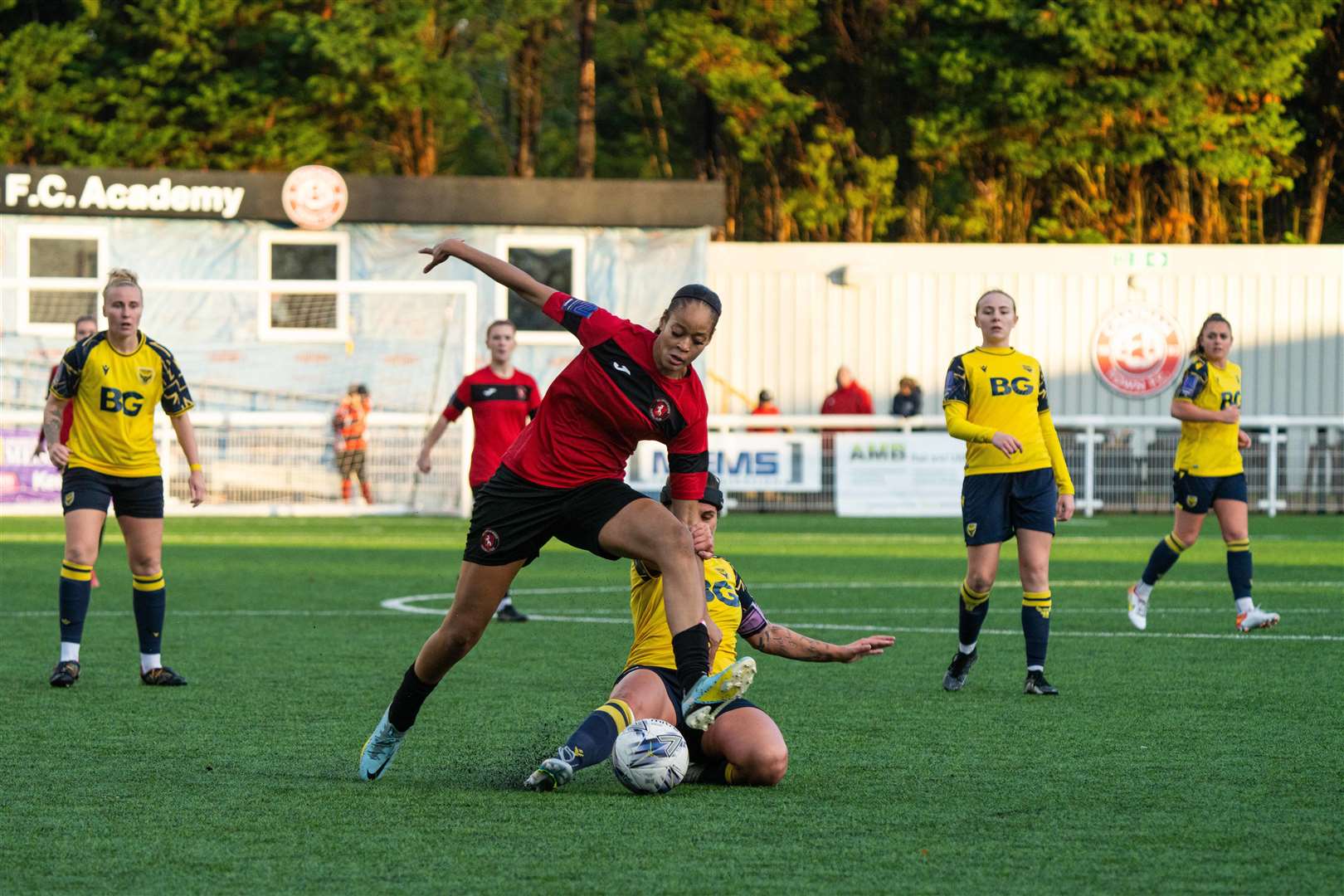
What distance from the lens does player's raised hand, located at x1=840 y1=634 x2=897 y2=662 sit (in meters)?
6.27

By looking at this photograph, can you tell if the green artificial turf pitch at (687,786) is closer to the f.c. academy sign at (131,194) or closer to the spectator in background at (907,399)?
the spectator in background at (907,399)

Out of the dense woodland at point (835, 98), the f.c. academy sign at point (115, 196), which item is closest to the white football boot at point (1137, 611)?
the f.c. academy sign at point (115, 196)

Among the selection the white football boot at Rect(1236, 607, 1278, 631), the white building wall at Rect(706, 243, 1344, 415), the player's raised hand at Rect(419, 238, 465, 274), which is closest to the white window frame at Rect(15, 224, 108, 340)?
the white building wall at Rect(706, 243, 1344, 415)

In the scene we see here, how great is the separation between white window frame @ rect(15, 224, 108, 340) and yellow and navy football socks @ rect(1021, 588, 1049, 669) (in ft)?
65.8

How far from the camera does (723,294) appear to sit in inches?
1170

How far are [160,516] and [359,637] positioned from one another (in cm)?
243

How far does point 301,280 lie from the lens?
27562mm

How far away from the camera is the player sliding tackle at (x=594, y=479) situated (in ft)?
20.2

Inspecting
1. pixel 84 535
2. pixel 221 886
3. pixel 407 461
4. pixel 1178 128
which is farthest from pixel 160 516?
pixel 1178 128

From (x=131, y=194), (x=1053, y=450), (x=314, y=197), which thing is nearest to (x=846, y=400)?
(x=314, y=197)

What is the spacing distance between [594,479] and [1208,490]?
285 inches

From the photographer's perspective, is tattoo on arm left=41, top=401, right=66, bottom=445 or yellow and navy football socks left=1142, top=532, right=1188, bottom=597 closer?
tattoo on arm left=41, top=401, right=66, bottom=445

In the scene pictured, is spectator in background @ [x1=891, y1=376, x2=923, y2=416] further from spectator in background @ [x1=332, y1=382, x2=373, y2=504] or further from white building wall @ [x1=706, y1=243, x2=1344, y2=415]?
spectator in background @ [x1=332, y1=382, x2=373, y2=504]

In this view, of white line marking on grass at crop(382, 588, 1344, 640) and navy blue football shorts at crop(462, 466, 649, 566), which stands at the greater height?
navy blue football shorts at crop(462, 466, 649, 566)
